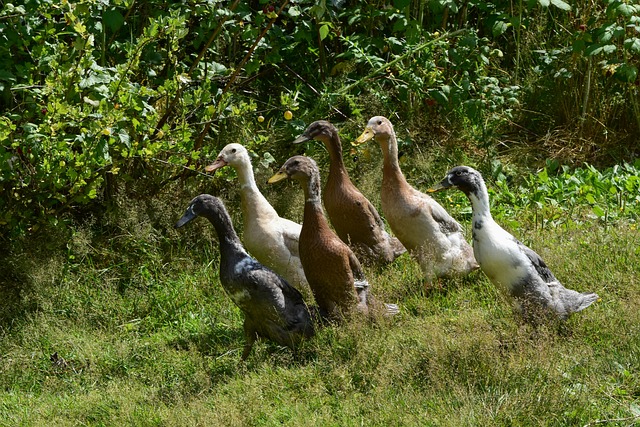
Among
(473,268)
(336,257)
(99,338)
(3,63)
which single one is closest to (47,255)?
(99,338)

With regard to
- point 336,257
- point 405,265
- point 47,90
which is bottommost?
point 405,265

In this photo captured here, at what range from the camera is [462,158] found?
7.89 metres

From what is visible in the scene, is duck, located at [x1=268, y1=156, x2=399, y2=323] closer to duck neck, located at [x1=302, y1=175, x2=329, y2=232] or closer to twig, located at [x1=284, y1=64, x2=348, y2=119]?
duck neck, located at [x1=302, y1=175, x2=329, y2=232]

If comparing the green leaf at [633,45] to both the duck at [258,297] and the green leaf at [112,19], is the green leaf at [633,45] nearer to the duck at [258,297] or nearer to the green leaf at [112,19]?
the duck at [258,297]

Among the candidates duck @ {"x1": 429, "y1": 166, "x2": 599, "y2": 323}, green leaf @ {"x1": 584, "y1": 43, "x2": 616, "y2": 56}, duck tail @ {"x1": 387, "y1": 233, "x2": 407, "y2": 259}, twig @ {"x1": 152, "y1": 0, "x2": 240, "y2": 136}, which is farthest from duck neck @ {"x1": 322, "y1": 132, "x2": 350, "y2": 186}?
green leaf @ {"x1": 584, "y1": 43, "x2": 616, "y2": 56}

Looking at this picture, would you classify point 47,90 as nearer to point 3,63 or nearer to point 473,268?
point 3,63

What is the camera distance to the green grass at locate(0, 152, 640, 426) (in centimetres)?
459

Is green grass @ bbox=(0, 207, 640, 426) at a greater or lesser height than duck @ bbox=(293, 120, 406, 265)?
lesser

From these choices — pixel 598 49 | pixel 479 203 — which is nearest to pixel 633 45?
pixel 598 49

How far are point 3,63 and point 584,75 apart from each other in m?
4.70

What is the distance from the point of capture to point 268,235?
603 centimetres

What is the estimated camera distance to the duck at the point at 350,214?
6.26 m

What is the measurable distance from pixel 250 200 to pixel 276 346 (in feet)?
3.52

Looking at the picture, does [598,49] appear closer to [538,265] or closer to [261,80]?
[538,265]
